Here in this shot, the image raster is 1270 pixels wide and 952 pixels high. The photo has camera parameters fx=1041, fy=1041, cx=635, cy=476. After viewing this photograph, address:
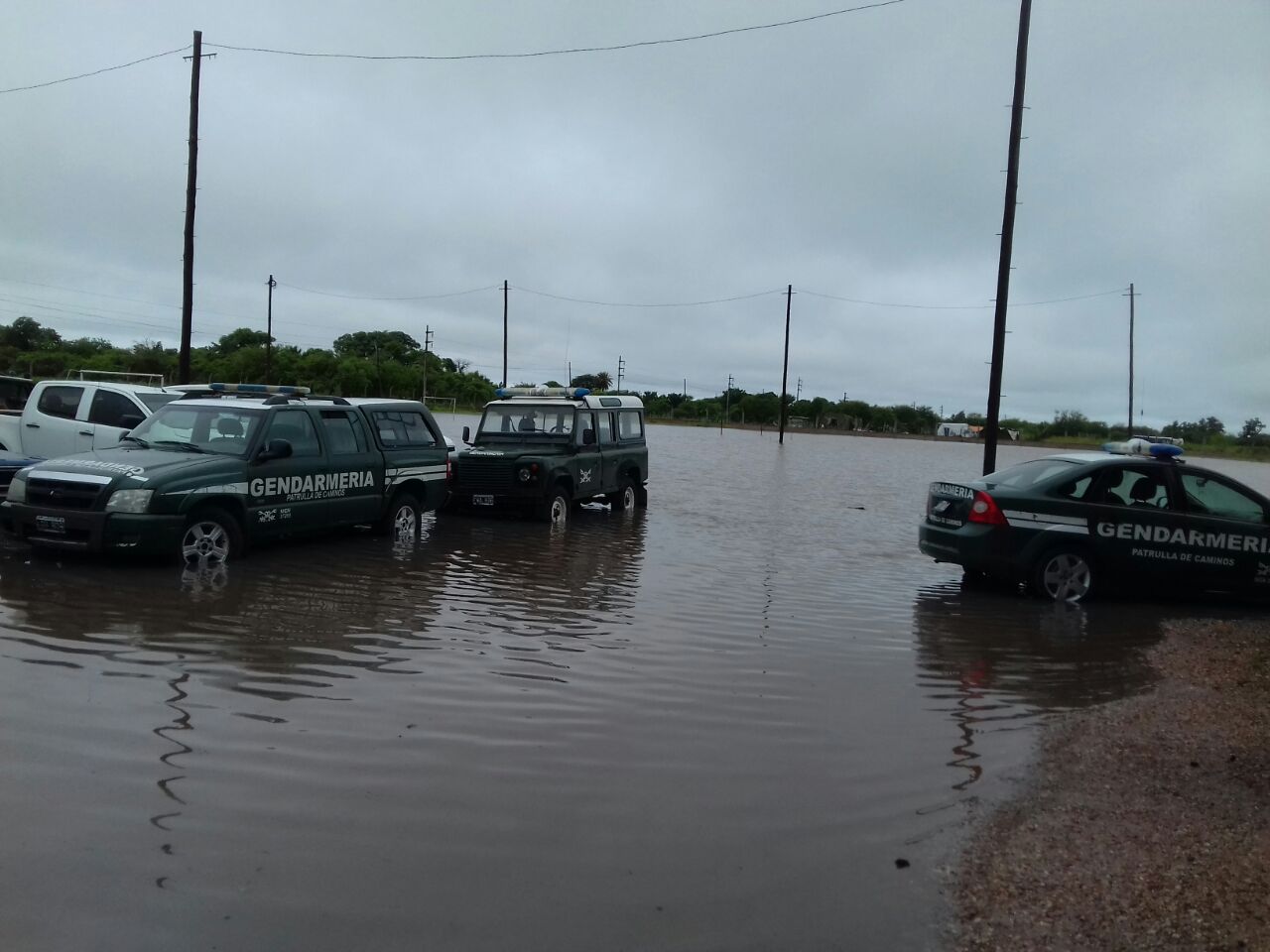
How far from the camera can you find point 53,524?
9844 millimetres

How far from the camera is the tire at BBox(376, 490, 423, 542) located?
1335cm

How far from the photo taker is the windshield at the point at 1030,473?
37.2ft

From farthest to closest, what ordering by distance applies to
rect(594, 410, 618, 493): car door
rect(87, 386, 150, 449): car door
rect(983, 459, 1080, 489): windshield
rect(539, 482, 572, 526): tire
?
rect(594, 410, 618, 493): car door → rect(539, 482, 572, 526): tire → rect(87, 386, 150, 449): car door → rect(983, 459, 1080, 489): windshield

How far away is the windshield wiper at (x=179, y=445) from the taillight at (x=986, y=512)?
820 cm

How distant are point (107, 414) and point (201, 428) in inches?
181

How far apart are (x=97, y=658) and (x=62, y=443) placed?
368 inches

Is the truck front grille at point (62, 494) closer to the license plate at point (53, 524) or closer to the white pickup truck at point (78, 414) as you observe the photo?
the license plate at point (53, 524)

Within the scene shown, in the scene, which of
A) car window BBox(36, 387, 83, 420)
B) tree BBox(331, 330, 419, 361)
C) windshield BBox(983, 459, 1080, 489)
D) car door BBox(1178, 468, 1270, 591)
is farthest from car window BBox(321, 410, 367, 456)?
tree BBox(331, 330, 419, 361)

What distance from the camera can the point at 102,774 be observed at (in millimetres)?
4809

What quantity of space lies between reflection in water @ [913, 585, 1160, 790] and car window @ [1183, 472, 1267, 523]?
4.61 ft

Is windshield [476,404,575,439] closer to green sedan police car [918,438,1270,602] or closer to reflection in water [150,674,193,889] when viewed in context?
green sedan police car [918,438,1270,602]

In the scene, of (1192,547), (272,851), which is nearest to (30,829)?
(272,851)

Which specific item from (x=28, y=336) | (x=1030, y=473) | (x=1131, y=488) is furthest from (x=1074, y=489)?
(x=28, y=336)

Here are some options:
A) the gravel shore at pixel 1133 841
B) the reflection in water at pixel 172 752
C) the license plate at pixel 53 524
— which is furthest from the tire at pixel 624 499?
the reflection in water at pixel 172 752
